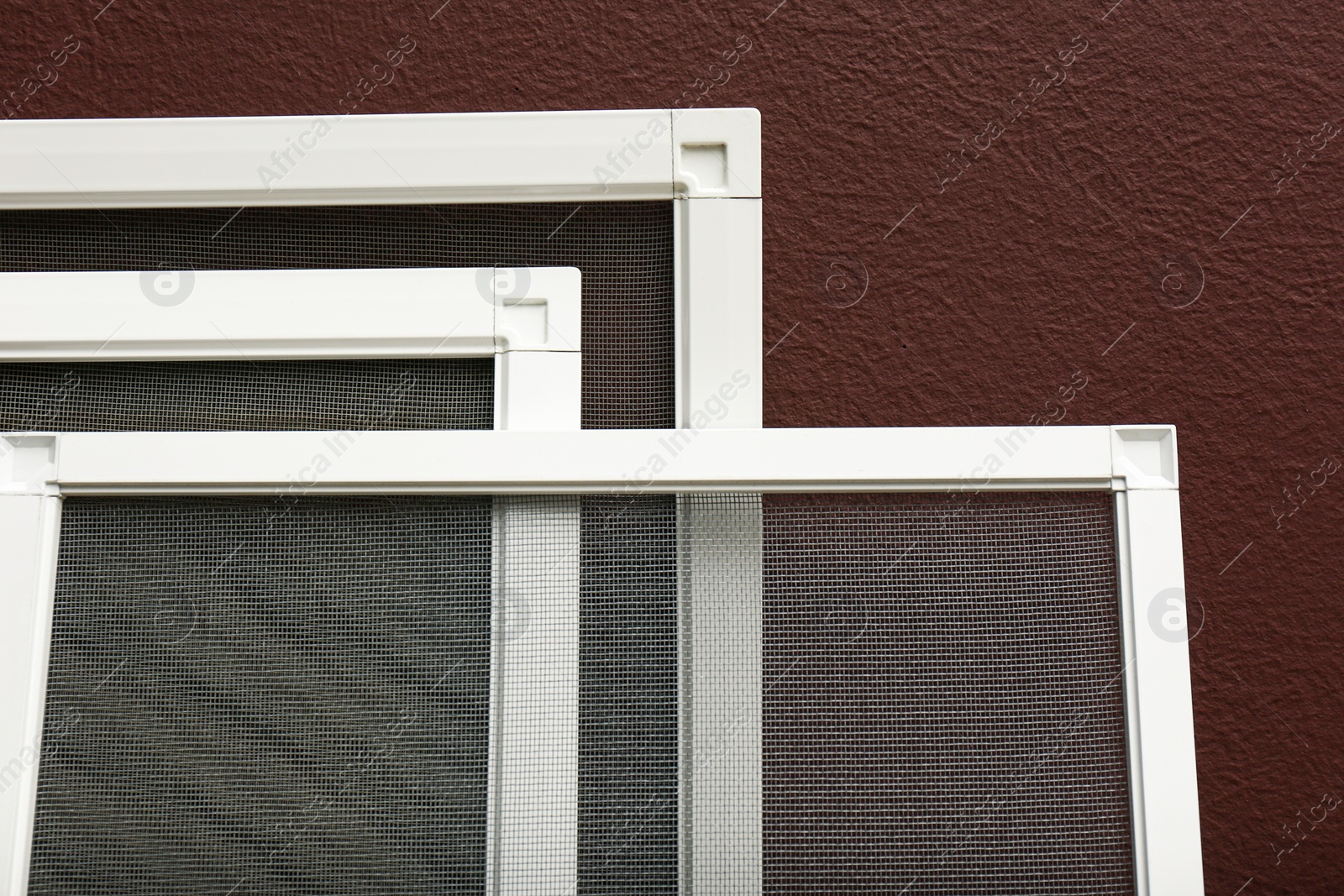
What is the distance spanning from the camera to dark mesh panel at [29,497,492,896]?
1.95 feet

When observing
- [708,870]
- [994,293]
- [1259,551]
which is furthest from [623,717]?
[1259,551]

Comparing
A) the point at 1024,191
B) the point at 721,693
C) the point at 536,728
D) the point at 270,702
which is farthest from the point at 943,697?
the point at 1024,191

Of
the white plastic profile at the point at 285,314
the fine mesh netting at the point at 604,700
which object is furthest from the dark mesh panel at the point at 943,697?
the white plastic profile at the point at 285,314

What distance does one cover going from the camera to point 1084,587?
60 cm

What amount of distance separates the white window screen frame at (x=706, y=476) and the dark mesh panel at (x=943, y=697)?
0.06ft

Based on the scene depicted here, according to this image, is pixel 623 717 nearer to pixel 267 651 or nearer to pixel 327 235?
pixel 267 651

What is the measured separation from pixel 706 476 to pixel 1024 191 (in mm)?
550

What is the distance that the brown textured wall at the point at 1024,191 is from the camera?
88 cm

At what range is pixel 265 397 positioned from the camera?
2.19 feet

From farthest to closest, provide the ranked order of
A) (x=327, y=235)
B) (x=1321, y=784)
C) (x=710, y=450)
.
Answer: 1. (x=1321, y=784)
2. (x=327, y=235)
3. (x=710, y=450)

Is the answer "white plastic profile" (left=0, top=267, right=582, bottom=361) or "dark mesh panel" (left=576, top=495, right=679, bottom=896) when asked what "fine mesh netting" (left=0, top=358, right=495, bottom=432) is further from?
"dark mesh panel" (left=576, top=495, right=679, bottom=896)

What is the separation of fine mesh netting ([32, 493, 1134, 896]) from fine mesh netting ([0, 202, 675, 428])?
0.51 feet

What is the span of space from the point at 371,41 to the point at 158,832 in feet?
2.47

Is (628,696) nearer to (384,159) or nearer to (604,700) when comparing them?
(604,700)
